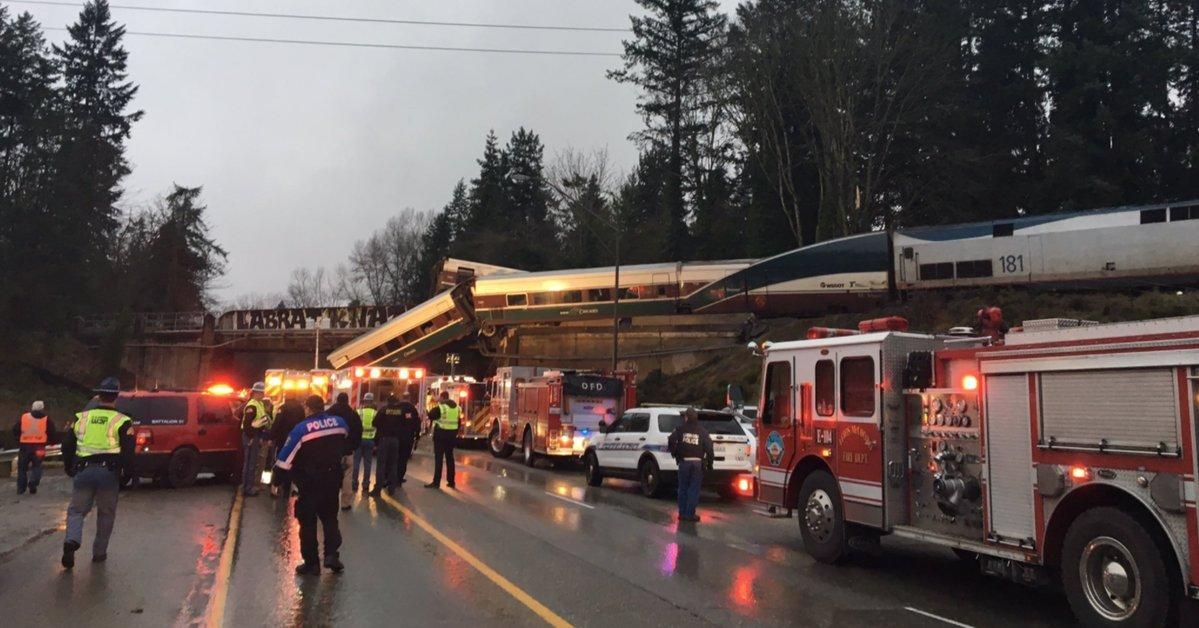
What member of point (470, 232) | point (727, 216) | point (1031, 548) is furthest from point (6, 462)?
point (470, 232)

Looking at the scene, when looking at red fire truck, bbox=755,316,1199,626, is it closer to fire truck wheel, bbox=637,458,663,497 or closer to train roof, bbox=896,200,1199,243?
fire truck wheel, bbox=637,458,663,497

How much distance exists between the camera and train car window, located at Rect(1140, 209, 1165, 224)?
26.3 m

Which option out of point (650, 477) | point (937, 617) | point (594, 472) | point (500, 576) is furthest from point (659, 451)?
point (937, 617)

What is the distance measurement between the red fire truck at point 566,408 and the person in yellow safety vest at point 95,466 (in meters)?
13.3

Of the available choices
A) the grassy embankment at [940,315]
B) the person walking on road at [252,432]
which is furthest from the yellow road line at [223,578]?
the grassy embankment at [940,315]

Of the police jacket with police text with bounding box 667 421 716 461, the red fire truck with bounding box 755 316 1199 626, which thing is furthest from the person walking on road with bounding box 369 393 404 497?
the red fire truck with bounding box 755 316 1199 626

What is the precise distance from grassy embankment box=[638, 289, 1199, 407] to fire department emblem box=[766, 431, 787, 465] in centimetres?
1471

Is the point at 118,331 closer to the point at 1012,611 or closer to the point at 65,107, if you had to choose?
the point at 65,107

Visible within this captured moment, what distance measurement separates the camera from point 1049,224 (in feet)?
94.3

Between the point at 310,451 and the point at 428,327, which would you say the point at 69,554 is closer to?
the point at 310,451

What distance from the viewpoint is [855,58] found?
126 feet

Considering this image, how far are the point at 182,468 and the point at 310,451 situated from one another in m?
8.95

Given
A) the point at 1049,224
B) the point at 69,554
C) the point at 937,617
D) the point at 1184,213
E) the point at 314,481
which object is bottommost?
the point at 937,617

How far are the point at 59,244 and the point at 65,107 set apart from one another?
39.7 ft
